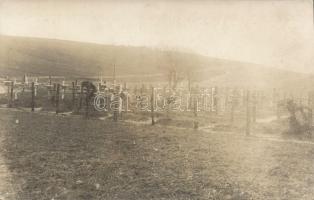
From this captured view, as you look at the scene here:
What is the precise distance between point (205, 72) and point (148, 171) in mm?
57474

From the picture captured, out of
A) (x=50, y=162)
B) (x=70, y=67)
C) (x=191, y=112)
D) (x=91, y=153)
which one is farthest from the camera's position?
(x=70, y=67)

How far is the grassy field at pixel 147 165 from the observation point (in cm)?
955

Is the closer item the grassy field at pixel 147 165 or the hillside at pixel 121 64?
the grassy field at pixel 147 165

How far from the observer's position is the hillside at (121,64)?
5491 centimetres

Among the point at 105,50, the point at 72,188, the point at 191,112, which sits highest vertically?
the point at 105,50

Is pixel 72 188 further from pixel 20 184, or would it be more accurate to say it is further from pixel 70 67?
pixel 70 67

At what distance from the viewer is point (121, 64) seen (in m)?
69.1

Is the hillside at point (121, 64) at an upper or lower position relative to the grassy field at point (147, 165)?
upper

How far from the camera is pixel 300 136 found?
60.3ft

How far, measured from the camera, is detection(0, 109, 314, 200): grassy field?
31.3 feet

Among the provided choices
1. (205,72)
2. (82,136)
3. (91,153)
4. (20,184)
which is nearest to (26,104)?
(82,136)

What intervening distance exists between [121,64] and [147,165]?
58.2 m

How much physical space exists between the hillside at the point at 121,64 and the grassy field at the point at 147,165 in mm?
29328

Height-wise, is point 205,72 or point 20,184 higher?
point 205,72
